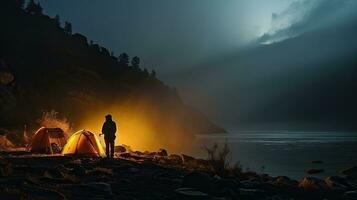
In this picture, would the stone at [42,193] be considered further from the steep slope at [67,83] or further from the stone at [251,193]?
the steep slope at [67,83]

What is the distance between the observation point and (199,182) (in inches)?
759

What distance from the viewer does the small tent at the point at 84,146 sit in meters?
29.4

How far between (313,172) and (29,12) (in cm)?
13022

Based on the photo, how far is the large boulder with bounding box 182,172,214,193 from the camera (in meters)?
19.0

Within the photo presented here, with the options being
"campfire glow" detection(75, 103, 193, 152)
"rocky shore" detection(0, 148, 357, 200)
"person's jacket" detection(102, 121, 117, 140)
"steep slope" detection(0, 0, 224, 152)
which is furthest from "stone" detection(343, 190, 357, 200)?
"campfire glow" detection(75, 103, 193, 152)

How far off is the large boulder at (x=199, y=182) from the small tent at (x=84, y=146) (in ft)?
35.5

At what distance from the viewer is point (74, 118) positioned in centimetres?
10125

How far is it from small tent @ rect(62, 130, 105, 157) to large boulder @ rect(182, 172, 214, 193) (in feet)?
35.5

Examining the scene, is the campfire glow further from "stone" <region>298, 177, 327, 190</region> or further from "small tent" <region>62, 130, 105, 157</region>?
"stone" <region>298, 177, 327, 190</region>

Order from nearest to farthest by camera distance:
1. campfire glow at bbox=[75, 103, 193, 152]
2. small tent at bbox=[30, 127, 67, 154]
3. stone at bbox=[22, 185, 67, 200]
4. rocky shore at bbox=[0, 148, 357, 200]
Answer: stone at bbox=[22, 185, 67, 200], rocky shore at bbox=[0, 148, 357, 200], small tent at bbox=[30, 127, 67, 154], campfire glow at bbox=[75, 103, 193, 152]

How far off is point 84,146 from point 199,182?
12.1 m

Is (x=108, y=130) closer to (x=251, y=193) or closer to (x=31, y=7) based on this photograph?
(x=251, y=193)

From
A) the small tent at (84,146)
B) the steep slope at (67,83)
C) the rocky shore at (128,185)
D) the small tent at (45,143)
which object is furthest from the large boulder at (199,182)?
the steep slope at (67,83)

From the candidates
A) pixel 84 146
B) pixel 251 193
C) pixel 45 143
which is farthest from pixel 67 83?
pixel 251 193
